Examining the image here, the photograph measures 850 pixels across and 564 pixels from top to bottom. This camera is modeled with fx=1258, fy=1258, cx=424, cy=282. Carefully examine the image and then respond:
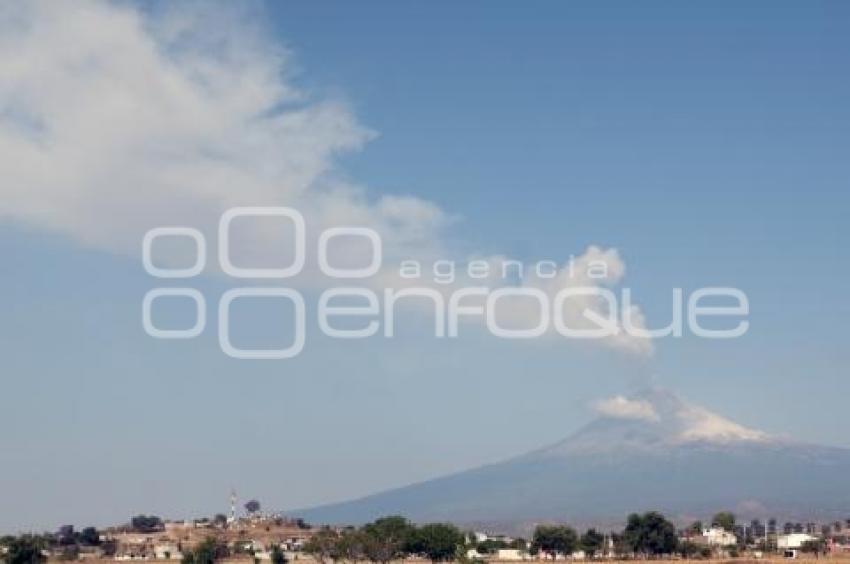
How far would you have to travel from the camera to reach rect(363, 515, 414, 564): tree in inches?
4961

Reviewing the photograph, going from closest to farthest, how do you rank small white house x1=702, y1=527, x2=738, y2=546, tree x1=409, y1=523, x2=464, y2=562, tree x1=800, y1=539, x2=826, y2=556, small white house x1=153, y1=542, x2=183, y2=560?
tree x1=409, y1=523, x2=464, y2=562
tree x1=800, y1=539, x2=826, y2=556
small white house x1=153, y1=542, x2=183, y2=560
small white house x1=702, y1=527, x2=738, y2=546

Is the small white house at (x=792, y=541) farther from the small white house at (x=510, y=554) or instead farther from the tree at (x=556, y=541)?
the small white house at (x=510, y=554)

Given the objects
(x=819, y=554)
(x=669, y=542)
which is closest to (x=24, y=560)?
(x=669, y=542)

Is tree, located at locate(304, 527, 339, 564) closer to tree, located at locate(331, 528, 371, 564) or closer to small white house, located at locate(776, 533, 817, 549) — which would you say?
tree, located at locate(331, 528, 371, 564)

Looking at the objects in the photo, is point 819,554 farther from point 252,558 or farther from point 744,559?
point 252,558

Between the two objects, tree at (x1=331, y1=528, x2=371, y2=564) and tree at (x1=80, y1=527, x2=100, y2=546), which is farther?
tree at (x1=80, y1=527, x2=100, y2=546)

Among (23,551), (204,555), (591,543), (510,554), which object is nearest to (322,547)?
(204,555)

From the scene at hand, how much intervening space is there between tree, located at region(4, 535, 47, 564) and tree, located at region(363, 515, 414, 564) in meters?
34.2

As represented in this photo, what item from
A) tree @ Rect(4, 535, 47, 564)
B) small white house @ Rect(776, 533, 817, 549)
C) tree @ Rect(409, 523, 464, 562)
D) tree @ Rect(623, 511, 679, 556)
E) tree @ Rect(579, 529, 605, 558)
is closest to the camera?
tree @ Rect(409, 523, 464, 562)

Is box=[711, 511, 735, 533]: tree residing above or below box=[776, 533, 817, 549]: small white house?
above

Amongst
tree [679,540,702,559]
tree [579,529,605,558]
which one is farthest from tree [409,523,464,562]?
tree [679,540,702,559]

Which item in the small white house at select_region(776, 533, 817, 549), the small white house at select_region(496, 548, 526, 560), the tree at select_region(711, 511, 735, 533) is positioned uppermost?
the tree at select_region(711, 511, 735, 533)

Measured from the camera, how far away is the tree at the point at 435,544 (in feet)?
413

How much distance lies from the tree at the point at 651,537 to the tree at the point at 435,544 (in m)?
22.9
